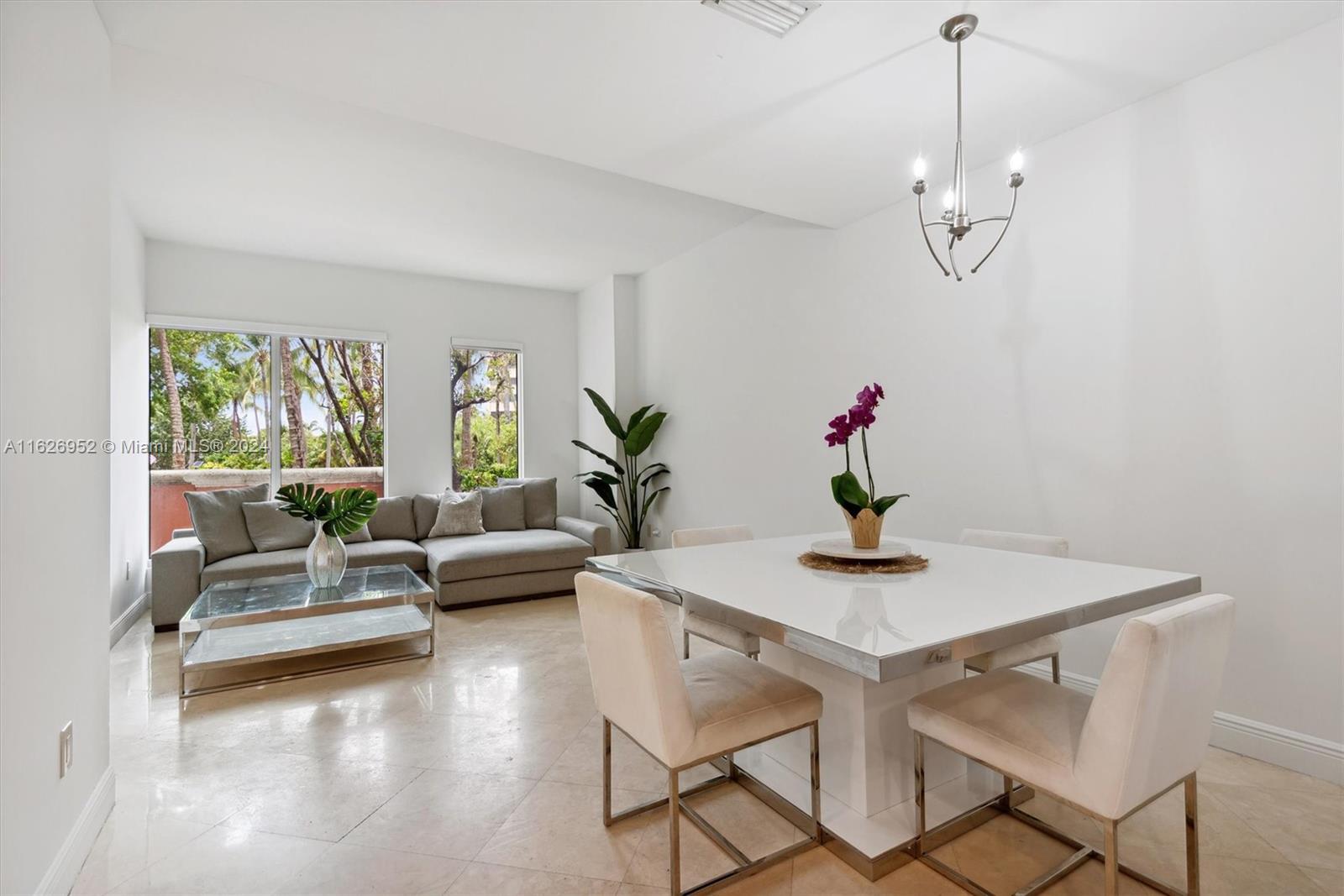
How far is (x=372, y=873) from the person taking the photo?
1.72 metres

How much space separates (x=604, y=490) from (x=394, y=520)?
1.67 m

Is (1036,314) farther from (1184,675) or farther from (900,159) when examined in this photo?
(1184,675)

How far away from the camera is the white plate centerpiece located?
6.61 feet

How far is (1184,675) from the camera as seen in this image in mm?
1332

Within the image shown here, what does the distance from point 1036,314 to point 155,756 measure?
3886mm

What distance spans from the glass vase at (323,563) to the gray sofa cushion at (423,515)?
5.16 ft

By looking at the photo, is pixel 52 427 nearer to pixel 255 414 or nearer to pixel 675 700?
pixel 675 700

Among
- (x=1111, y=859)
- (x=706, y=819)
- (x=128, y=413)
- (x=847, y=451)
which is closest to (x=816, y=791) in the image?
(x=706, y=819)

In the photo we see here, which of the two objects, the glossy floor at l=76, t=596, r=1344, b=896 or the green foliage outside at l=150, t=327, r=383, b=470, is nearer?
the glossy floor at l=76, t=596, r=1344, b=896

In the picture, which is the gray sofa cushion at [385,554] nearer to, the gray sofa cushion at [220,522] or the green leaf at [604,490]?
the gray sofa cushion at [220,522]

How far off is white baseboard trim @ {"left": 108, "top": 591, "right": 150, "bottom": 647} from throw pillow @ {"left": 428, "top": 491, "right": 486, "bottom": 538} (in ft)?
6.13

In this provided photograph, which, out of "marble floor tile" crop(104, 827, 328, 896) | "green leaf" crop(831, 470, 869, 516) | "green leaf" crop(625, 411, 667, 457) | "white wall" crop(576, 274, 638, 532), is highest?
"white wall" crop(576, 274, 638, 532)

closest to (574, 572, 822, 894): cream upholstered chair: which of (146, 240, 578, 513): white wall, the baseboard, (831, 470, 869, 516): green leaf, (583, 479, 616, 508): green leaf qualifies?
(831, 470, 869, 516): green leaf

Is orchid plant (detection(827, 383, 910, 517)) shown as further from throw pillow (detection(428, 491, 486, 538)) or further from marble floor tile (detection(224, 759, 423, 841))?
throw pillow (detection(428, 491, 486, 538))
